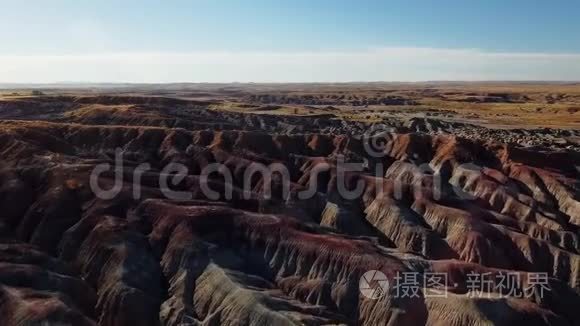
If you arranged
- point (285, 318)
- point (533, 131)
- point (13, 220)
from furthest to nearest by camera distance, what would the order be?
1. point (533, 131)
2. point (13, 220)
3. point (285, 318)

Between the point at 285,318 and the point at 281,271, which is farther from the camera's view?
the point at 281,271

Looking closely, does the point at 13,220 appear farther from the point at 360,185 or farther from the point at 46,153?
the point at 360,185

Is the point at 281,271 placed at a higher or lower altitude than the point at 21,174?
lower

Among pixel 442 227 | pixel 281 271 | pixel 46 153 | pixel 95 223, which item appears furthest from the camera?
pixel 46 153

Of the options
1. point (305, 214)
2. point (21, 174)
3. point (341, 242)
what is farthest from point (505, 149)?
point (21, 174)

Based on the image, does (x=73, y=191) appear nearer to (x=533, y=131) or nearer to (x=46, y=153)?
(x=46, y=153)

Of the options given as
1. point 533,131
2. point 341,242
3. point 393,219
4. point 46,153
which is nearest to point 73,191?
point 46,153
